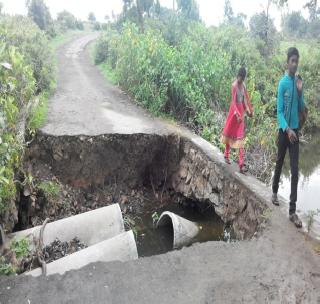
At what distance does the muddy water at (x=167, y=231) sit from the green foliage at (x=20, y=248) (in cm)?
218

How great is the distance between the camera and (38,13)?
30594mm

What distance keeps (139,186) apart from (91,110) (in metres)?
2.52

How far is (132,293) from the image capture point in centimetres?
381

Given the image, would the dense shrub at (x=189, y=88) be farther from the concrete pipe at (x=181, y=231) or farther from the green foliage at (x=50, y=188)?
the green foliage at (x=50, y=188)

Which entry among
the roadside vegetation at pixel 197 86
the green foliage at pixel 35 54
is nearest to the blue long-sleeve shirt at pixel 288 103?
the roadside vegetation at pixel 197 86

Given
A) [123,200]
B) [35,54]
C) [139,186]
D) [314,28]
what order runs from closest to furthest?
1. [123,200]
2. [139,186]
3. [35,54]
4. [314,28]

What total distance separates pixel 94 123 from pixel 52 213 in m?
2.45

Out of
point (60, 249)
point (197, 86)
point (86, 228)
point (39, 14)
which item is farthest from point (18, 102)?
point (39, 14)

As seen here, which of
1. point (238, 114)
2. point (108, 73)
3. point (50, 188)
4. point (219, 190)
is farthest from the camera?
point (108, 73)

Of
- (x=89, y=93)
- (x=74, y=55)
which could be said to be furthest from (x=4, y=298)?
(x=74, y=55)

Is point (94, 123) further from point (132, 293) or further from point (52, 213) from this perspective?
point (132, 293)

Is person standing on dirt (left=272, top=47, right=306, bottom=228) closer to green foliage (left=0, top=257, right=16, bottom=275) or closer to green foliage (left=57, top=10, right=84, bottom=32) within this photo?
green foliage (left=0, top=257, right=16, bottom=275)

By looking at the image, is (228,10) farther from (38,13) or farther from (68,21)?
(38,13)

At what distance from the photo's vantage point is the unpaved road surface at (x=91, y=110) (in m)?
8.23
